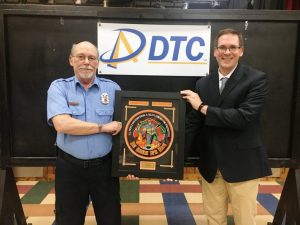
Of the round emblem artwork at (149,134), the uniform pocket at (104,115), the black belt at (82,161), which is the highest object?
the uniform pocket at (104,115)

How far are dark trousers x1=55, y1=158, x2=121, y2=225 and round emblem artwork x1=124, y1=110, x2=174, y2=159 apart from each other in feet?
0.87

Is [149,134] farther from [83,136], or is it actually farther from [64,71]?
[64,71]

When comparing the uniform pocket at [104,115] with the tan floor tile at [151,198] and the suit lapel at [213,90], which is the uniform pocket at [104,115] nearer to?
the suit lapel at [213,90]

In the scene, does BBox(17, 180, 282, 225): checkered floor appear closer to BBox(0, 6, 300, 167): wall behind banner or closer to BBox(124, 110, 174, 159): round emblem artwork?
BBox(0, 6, 300, 167): wall behind banner

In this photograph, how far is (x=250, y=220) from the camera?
229 cm

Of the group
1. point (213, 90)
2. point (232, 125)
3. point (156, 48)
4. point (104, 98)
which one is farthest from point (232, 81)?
point (104, 98)

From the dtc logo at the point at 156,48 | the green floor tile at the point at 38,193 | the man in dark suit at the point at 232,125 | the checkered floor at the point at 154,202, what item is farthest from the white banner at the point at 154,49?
the green floor tile at the point at 38,193

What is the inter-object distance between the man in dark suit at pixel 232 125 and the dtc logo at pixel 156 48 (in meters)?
0.32

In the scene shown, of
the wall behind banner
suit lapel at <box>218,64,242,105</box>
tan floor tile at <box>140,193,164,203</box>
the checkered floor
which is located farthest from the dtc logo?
tan floor tile at <box>140,193,164,203</box>

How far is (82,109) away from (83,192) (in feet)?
2.13

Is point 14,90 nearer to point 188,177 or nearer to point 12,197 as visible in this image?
point 12,197

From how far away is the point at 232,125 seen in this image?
2100mm

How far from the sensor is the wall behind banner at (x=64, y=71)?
8.12ft

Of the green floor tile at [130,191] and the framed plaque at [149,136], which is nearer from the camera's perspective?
the framed plaque at [149,136]
